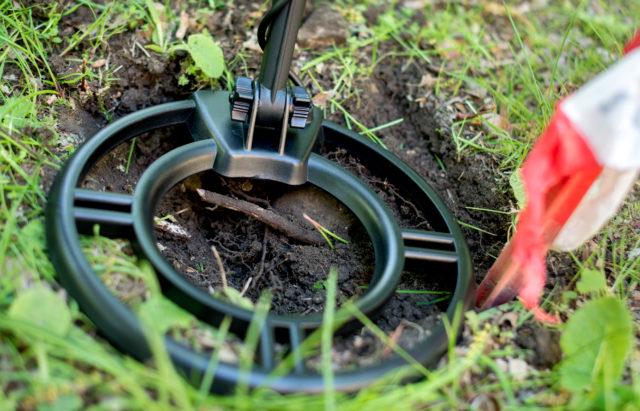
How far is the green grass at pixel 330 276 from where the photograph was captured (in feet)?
3.36

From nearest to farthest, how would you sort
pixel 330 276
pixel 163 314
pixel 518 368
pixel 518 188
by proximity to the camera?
pixel 163 314
pixel 518 368
pixel 330 276
pixel 518 188

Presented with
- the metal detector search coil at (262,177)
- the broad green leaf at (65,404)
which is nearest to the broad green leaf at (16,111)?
the metal detector search coil at (262,177)

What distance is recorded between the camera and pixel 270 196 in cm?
175

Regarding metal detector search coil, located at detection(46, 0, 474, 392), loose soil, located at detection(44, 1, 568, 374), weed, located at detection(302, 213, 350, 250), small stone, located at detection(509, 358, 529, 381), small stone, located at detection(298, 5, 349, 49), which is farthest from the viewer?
small stone, located at detection(298, 5, 349, 49)

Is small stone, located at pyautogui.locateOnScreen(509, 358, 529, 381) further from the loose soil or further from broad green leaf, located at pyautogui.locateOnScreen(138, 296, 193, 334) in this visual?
broad green leaf, located at pyautogui.locateOnScreen(138, 296, 193, 334)

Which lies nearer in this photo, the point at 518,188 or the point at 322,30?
the point at 518,188

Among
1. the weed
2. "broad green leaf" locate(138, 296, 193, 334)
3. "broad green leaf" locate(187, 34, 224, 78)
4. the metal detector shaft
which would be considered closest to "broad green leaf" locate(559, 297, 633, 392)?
the weed

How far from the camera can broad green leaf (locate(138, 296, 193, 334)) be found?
3.64 feet

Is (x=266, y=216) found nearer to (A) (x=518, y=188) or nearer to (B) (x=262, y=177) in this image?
(B) (x=262, y=177)

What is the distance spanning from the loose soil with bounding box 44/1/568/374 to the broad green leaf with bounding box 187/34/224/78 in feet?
0.29

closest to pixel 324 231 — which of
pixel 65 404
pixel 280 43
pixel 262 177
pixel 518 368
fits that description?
pixel 262 177

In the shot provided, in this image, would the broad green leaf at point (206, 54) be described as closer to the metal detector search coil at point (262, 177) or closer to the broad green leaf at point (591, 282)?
the metal detector search coil at point (262, 177)

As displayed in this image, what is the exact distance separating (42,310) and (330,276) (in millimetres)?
663

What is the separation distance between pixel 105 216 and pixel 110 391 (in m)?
0.38
